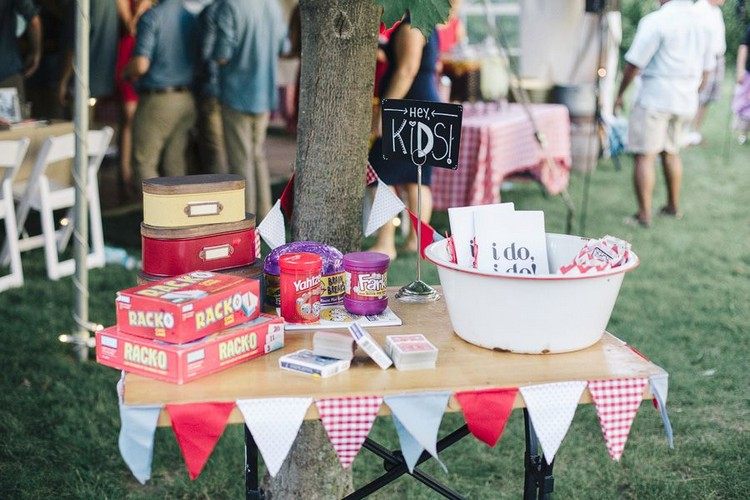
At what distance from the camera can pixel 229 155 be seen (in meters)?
5.73

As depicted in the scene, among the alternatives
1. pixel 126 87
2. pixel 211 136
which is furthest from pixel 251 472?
pixel 126 87

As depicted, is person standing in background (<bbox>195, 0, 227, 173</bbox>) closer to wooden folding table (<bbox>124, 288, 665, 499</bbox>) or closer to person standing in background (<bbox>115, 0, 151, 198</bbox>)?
person standing in background (<bbox>115, 0, 151, 198</bbox>)

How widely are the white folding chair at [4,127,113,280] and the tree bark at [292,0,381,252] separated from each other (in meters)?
2.72

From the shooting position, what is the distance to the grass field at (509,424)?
2883 millimetres

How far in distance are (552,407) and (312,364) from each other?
45 cm

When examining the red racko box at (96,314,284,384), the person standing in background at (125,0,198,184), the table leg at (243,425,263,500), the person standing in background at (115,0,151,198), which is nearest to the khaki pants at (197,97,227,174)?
the person standing in background at (125,0,198,184)

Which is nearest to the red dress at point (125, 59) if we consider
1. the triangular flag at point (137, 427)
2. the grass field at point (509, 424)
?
the grass field at point (509, 424)

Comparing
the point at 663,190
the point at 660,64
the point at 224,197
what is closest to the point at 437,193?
the point at 660,64

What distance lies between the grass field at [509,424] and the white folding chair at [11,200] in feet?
0.28

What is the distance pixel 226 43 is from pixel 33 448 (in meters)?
3.04

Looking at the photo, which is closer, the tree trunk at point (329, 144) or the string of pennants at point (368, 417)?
the string of pennants at point (368, 417)

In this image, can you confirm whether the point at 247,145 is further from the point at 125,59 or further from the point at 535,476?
the point at 535,476

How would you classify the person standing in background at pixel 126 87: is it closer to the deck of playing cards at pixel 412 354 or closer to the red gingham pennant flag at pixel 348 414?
the deck of playing cards at pixel 412 354

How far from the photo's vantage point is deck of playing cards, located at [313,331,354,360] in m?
1.67
